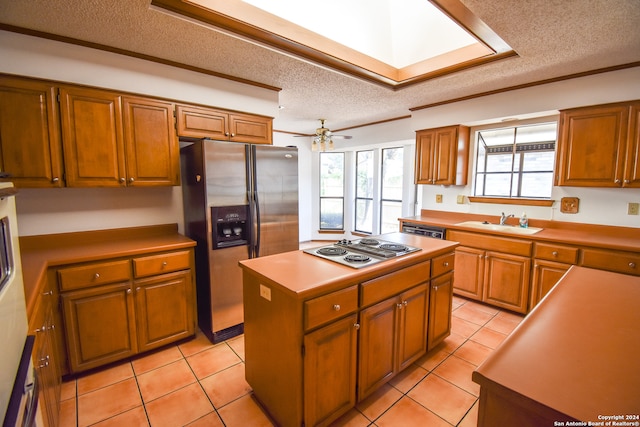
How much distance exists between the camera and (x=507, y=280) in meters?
2.99

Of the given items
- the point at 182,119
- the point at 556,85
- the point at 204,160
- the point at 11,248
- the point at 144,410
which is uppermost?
the point at 556,85

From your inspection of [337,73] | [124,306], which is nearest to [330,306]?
[124,306]

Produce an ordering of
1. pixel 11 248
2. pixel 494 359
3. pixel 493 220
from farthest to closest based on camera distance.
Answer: pixel 493 220, pixel 11 248, pixel 494 359

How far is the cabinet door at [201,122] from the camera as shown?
2.54 m

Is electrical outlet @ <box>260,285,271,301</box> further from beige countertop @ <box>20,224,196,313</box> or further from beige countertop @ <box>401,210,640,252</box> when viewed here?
beige countertop @ <box>401,210,640,252</box>

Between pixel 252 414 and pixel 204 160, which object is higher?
pixel 204 160

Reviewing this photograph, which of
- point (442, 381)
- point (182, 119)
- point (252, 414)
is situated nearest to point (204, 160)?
point (182, 119)

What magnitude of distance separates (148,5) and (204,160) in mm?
1021

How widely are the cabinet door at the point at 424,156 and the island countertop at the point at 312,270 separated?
2021mm

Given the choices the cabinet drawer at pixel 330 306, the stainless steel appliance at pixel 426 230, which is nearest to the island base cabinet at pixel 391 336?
the cabinet drawer at pixel 330 306

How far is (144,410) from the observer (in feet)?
5.86

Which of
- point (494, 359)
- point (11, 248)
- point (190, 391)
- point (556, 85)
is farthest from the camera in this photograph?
point (556, 85)

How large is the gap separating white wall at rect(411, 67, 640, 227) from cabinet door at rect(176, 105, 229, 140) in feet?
8.97

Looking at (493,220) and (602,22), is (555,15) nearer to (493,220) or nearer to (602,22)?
(602,22)
